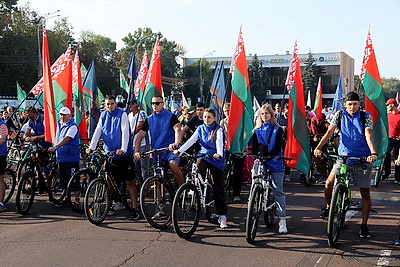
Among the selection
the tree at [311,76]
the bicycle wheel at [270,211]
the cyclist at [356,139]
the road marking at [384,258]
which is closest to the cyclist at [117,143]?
the bicycle wheel at [270,211]

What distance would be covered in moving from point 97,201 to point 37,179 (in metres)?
1.83

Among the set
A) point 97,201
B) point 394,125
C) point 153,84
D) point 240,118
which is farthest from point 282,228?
point 394,125

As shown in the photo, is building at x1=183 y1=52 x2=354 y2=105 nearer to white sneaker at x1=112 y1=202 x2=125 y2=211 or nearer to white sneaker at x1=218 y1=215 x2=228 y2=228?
white sneaker at x1=112 y1=202 x2=125 y2=211

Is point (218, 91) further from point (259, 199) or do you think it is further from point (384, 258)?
point (384, 258)

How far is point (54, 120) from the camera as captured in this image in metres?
9.55

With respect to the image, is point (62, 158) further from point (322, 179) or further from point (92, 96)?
point (322, 179)

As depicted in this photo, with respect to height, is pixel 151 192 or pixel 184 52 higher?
pixel 184 52

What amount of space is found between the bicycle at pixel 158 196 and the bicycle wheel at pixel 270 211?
57.5 inches

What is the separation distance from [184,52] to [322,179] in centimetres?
9263

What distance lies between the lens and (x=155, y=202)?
750 cm

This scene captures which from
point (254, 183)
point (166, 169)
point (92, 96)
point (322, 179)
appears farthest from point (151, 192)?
point (92, 96)

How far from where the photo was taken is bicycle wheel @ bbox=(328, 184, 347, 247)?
5977 mm

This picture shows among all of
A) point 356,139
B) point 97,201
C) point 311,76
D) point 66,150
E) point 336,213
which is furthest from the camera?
point 311,76

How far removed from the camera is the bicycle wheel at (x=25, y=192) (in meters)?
8.05
